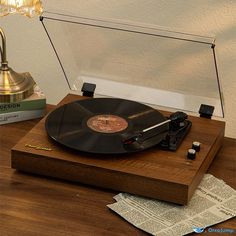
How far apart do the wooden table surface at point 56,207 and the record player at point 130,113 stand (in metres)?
0.03

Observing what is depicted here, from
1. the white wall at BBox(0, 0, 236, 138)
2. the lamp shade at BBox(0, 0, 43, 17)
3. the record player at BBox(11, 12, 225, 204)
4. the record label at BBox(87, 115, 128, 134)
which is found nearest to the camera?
the record player at BBox(11, 12, 225, 204)

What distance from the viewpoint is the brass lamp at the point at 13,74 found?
1638 millimetres

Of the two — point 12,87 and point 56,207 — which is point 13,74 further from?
point 56,207

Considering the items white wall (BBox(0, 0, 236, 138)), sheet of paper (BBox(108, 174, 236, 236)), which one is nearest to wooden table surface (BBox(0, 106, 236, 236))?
sheet of paper (BBox(108, 174, 236, 236))

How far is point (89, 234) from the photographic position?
1.26 metres

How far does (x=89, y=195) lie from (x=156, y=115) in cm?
30

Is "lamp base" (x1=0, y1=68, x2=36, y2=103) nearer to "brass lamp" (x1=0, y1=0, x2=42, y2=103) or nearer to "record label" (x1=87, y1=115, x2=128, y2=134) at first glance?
"brass lamp" (x1=0, y1=0, x2=42, y2=103)

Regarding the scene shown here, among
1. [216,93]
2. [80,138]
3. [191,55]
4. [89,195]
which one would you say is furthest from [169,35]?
[89,195]

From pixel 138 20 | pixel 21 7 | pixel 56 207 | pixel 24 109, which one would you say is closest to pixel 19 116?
pixel 24 109

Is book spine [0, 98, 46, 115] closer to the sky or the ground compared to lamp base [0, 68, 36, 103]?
closer to the ground

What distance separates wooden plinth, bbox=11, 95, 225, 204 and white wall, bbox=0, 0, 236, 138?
50cm

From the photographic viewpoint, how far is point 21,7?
164cm

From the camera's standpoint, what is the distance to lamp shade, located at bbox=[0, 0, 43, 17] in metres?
1.63

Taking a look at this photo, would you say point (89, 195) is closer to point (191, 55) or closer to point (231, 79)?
point (191, 55)
